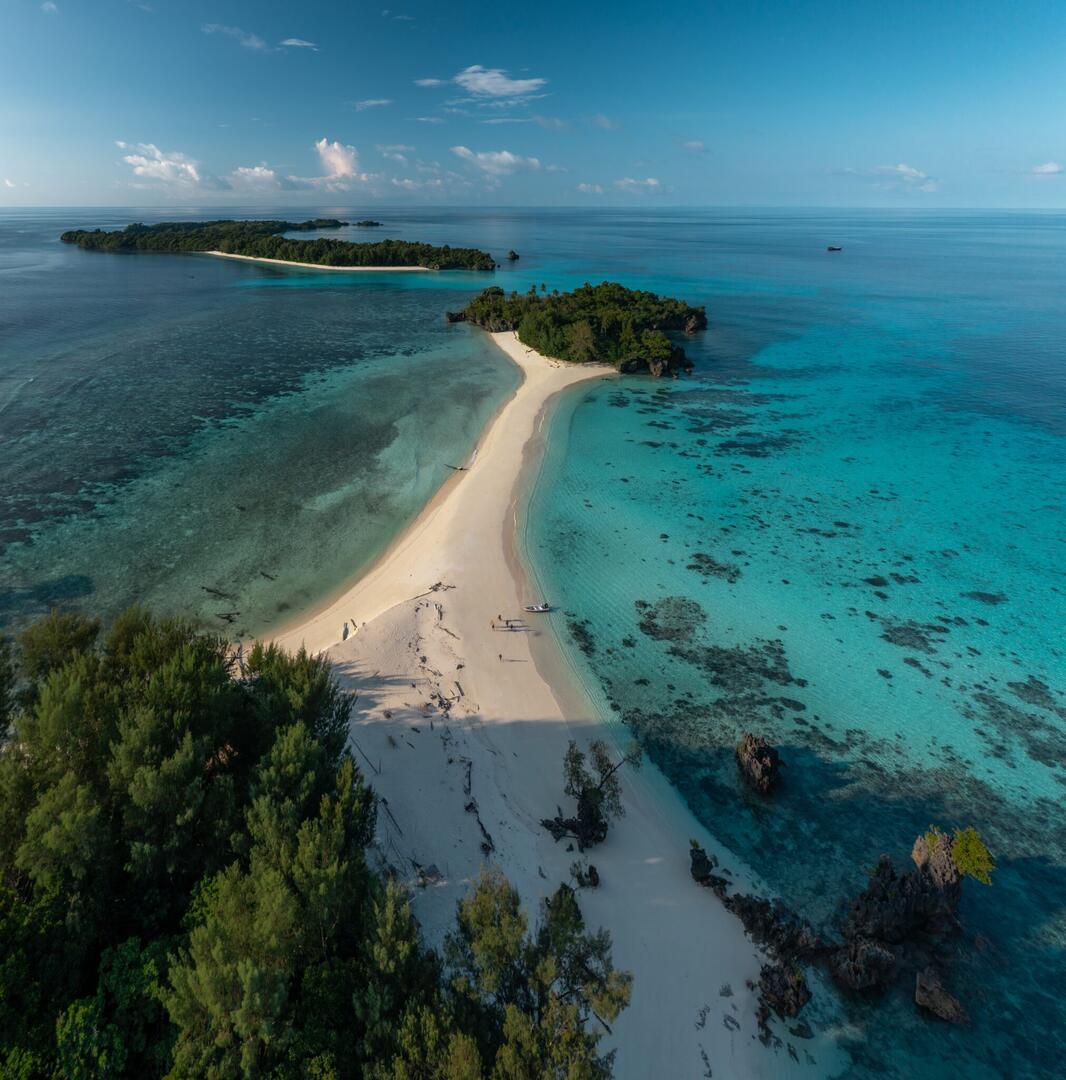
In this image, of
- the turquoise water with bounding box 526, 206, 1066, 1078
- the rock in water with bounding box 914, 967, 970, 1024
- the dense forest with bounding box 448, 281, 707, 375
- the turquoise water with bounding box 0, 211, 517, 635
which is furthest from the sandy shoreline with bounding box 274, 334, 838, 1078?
the dense forest with bounding box 448, 281, 707, 375

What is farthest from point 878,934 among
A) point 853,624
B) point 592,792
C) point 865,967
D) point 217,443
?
point 217,443

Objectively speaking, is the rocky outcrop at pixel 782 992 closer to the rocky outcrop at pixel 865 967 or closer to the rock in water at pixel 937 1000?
the rocky outcrop at pixel 865 967

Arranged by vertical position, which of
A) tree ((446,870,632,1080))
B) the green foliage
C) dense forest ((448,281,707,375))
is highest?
dense forest ((448,281,707,375))

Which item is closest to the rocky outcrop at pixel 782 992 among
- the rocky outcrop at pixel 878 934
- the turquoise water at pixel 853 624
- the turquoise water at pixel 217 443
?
the rocky outcrop at pixel 878 934

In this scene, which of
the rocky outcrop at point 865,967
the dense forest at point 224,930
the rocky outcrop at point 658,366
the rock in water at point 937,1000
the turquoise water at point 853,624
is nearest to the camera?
the dense forest at point 224,930

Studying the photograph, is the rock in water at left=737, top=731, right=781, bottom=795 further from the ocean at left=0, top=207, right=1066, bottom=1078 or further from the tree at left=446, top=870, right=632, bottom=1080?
the tree at left=446, top=870, right=632, bottom=1080

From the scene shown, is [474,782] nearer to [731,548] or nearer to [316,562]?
[316,562]
